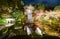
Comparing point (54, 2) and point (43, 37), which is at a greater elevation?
point (54, 2)

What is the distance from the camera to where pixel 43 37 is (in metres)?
1.47

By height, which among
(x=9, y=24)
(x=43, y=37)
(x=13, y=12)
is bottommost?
(x=43, y=37)

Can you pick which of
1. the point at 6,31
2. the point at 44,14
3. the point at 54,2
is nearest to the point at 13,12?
the point at 6,31

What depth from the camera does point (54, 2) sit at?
4.88 ft

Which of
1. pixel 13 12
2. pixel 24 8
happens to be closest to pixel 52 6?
pixel 24 8

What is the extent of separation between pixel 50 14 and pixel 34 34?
0.24 m

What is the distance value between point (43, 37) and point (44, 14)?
0.22 metres

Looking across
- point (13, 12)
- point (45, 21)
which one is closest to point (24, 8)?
point (13, 12)

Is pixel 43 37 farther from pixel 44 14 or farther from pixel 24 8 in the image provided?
pixel 24 8

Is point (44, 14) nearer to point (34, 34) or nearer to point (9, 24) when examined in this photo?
point (34, 34)

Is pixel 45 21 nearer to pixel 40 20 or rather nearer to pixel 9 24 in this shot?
pixel 40 20

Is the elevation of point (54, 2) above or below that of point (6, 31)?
above

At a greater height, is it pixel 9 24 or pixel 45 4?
pixel 45 4

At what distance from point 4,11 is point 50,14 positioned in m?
0.44
